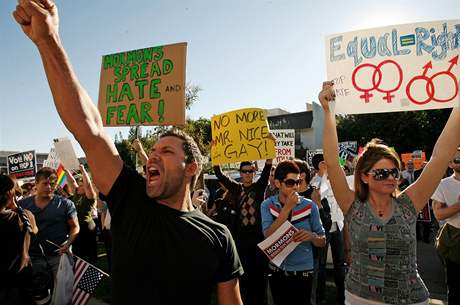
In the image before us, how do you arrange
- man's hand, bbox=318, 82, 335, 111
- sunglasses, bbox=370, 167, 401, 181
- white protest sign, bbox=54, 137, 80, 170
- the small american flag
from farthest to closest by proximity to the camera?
1. white protest sign, bbox=54, 137, 80, 170
2. the small american flag
3. man's hand, bbox=318, 82, 335, 111
4. sunglasses, bbox=370, 167, 401, 181

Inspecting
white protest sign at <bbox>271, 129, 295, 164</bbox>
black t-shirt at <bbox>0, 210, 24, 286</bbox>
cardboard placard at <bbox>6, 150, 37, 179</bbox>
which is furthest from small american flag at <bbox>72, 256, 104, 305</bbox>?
cardboard placard at <bbox>6, 150, 37, 179</bbox>

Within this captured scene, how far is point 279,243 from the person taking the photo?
3434 mm

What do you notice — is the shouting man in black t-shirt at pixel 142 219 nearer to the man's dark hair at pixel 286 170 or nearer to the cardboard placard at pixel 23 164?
the man's dark hair at pixel 286 170

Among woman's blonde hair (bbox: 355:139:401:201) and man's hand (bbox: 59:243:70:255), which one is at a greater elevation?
woman's blonde hair (bbox: 355:139:401:201)

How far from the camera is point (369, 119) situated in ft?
107

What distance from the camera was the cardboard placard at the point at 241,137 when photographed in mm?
5426

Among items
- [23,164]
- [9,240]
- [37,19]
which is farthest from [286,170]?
[23,164]

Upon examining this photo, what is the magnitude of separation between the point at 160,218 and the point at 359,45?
2.85 metres

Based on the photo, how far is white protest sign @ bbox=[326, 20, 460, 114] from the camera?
3500 millimetres

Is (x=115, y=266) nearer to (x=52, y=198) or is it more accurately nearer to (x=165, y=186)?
(x=165, y=186)

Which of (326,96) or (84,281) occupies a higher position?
(326,96)

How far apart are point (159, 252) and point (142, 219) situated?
0.62 ft

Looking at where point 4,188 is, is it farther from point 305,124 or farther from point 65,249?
point 305,124

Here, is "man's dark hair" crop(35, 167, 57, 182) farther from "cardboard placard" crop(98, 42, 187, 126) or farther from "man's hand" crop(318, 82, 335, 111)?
"man's hand" crop(318, 82, 335, 111)
